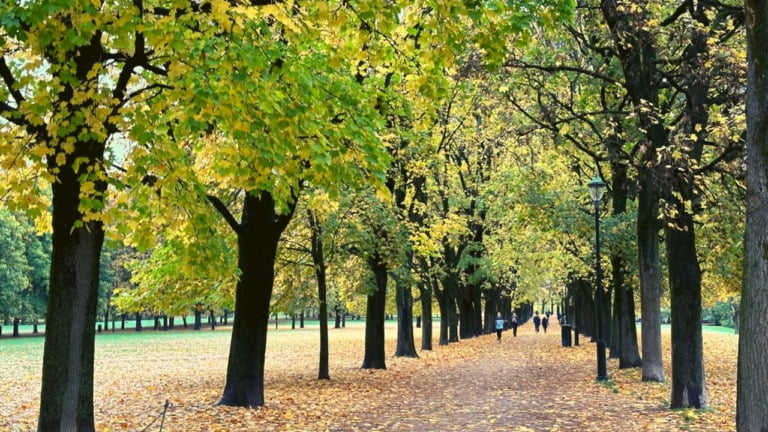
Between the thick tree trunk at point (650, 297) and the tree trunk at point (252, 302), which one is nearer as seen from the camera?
the tree trunk at point (252, 302)

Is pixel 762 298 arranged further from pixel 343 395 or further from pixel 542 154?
pixel 542 154

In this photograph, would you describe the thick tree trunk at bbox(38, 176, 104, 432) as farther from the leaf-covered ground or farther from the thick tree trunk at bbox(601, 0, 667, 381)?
the thick tree trunk at bbox(601, 0, 667, 381)

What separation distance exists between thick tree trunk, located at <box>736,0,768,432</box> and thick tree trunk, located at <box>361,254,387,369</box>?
15.8m

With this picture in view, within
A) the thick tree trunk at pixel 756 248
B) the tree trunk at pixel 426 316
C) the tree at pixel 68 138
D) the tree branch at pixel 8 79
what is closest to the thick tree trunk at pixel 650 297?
the thick tree trunk at pixel 756 248

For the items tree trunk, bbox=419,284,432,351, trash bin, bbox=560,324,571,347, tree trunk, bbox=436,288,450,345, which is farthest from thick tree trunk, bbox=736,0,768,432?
tree trunk, bbox=436,288,450,345

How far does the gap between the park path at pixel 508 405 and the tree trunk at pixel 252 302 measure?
2.61 meters

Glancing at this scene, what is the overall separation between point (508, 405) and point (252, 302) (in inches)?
232

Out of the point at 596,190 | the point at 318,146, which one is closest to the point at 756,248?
the point at 318,146

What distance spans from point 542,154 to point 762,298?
68.5ft

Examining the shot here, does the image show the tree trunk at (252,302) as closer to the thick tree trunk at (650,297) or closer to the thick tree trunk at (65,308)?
the thick tree trunk at (65,308)

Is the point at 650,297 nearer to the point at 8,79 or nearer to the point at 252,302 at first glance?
the point at 252,302

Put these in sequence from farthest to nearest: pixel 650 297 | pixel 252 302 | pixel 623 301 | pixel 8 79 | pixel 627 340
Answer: pixel 623 301 < pixel 627 340 < pixel 650 297 < pixel 252 302 < pixel 8 79

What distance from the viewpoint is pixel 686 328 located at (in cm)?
1214

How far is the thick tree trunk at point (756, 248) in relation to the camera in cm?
619
